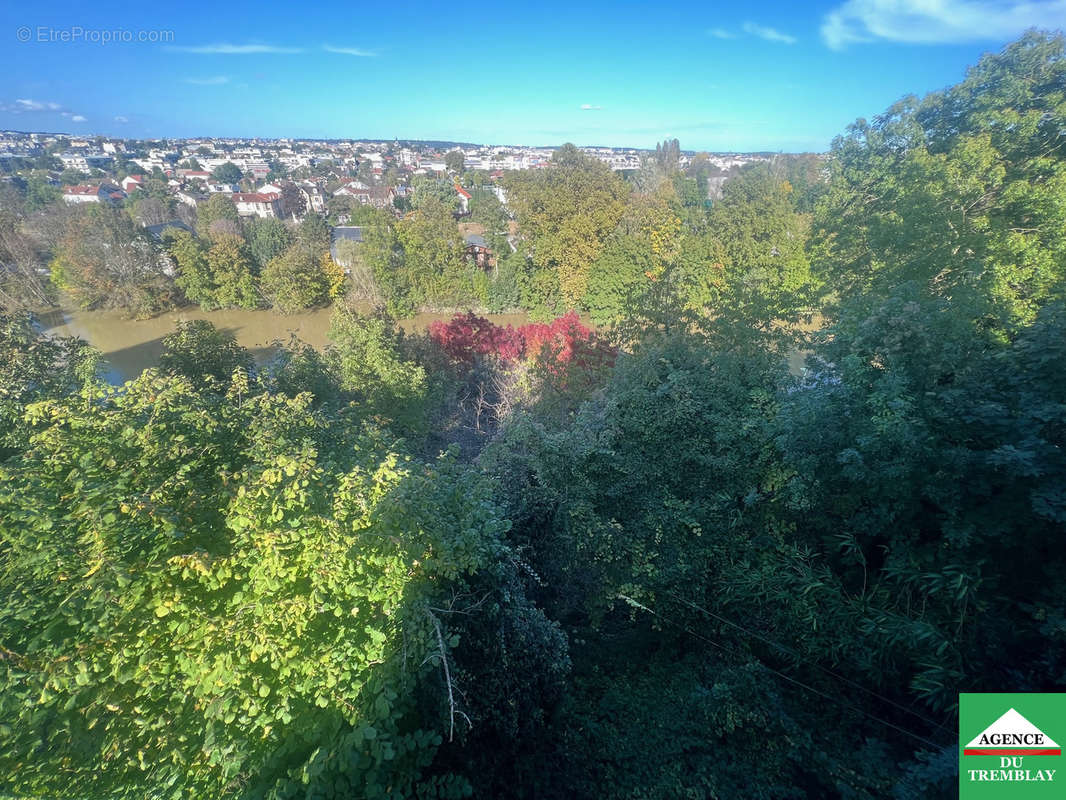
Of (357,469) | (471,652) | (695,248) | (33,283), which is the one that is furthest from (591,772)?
(33,283)

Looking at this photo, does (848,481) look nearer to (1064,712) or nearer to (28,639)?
(1064,712)

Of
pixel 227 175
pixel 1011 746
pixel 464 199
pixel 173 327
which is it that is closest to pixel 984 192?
pixel 1011 746

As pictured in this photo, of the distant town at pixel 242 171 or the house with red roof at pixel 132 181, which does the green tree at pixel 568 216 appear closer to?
the distant town at pixel 242 171

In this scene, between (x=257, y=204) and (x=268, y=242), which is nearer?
(x=268, y=242)

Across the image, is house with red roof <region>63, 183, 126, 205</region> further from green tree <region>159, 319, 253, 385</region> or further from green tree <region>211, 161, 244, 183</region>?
green tree <region>159, 319, 253, 385</region>

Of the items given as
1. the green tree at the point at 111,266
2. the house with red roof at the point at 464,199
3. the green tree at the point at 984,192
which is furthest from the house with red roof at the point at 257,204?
the green tree at the point at 984,192

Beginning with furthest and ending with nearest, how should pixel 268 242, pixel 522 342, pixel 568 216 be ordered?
1. pixel 268 242
2. pixel 568 216
3. pixel 522 342

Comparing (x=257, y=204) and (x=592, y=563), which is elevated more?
(x=257, y=204)

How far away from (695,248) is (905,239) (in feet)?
43.0

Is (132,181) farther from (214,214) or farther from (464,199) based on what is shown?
(464,199)

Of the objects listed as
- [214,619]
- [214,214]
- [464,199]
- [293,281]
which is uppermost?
[464,199]

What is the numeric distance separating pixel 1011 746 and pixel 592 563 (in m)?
3.88

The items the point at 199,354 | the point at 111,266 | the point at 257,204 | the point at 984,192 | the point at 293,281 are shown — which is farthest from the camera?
the point at 257,204

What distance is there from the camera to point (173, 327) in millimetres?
22984
